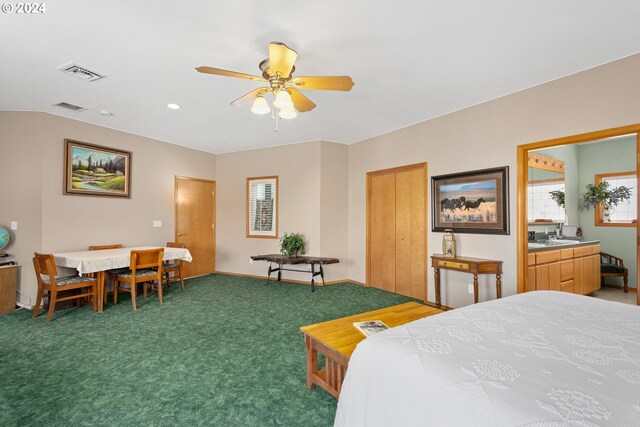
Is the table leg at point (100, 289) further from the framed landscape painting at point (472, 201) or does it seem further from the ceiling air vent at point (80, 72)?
the framed landscape painting at point (472, 201)

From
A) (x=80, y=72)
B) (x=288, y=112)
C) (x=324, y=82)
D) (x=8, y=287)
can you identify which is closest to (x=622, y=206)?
(x=324, y=82)

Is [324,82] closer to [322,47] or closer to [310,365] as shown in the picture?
[322,47]

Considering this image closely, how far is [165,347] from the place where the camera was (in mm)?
2730

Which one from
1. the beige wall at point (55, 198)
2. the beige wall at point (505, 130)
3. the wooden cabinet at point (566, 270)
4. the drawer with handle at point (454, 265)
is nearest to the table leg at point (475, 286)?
the drawer with handle at point (454, 265)

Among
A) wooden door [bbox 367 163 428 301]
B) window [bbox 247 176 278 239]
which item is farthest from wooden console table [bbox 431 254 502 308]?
window [bbox 247 176 278 239]

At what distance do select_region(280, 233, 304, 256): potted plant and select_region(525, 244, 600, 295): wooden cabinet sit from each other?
3356mm

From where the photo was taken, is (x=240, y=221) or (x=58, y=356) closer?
(x=58, y=356)

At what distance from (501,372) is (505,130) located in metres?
3.21

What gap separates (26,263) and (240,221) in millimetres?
3166

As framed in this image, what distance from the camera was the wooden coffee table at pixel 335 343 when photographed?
175cm

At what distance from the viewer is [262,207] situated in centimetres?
589

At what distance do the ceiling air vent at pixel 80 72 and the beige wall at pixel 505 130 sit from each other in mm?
3876

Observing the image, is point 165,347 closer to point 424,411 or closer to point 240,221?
point 424,411

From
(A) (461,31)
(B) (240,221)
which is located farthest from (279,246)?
(A) (461,31)
